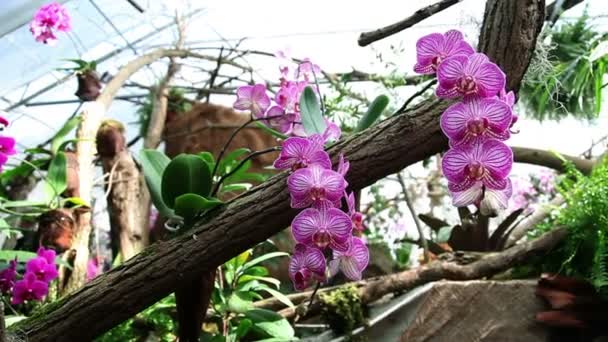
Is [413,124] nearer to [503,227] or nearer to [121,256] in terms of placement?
A: [503,227]

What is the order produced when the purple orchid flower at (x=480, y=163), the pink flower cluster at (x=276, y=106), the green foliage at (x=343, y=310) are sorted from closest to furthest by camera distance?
1. the purple orchid flower at (x=480, y=163)
2. the pink flower cluster at (x=276, y=106)
3. the green foliage at (x=343, y=310)

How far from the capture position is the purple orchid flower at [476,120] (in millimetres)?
657

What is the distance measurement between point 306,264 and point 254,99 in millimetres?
484

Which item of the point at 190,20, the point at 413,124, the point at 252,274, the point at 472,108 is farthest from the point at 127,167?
the point at 472,108

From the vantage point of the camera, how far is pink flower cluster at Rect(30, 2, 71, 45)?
8.04 ft

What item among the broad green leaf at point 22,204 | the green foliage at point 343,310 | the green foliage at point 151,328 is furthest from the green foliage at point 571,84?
the broad green leaf at point 22,204

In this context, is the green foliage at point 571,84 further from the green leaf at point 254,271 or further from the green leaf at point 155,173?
the green leaf at point 155,173

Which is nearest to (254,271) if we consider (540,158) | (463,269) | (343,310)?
(343,310)

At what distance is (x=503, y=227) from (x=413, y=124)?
1.16 m

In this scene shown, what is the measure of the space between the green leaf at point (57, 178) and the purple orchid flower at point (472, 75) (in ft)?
5.03

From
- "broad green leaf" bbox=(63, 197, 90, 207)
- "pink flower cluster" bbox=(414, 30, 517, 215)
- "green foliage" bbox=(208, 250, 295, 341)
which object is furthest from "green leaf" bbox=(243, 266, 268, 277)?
"pink flower cluster" bbox=(414, 30, 517, 215)

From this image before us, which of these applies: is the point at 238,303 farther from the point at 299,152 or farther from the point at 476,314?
the point at 299,152

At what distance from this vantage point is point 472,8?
1478mm

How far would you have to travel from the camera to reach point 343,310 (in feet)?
4.91
